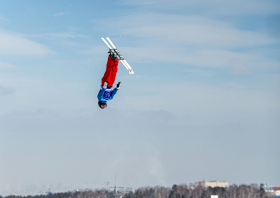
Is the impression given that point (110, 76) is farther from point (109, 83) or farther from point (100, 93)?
point (100, 93)

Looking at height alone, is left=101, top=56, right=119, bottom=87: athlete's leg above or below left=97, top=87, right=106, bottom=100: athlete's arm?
above

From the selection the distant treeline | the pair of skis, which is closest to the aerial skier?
the pair of skis

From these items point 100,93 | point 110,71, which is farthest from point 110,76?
point 100,93

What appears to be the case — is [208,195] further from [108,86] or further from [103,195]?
[108,86]

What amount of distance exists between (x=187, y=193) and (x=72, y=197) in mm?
34320

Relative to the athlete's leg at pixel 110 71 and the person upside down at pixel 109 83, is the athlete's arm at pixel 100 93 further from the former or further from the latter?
the athlete's leg at pixel 110 71

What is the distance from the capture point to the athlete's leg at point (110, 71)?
100 feet

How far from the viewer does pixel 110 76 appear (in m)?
30.8

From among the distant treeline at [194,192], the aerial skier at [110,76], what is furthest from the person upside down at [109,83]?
the distant treeline at [194,192]

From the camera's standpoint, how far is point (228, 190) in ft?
471

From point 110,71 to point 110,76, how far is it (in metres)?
0.32

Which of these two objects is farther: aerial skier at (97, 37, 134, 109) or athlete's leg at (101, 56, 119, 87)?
athlete's leg at (101, 56, 119, 87)

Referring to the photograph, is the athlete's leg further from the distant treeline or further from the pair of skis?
the distant treeline

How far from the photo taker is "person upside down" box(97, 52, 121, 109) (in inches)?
1204
